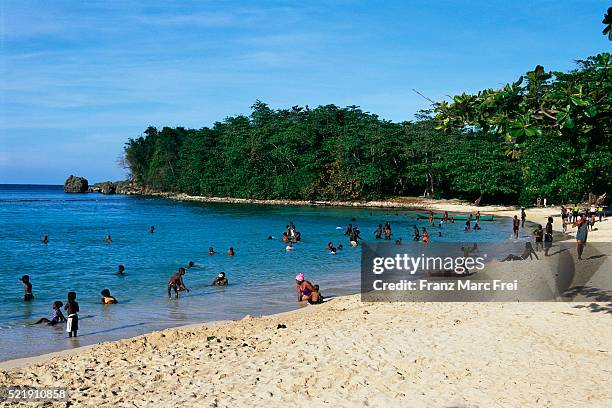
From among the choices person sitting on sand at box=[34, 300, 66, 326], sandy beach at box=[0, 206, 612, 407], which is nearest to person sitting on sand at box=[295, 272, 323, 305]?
sandy beach at box=[0, 206, 612, 407]

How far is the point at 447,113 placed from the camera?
271 inches

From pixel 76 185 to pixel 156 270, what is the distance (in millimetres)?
140462

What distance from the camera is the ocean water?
1478cm

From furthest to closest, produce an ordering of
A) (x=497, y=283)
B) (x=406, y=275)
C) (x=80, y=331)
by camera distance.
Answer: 1. (x=406, y=275)
2. (x=497, y=283)
3. (x=80, y=331)

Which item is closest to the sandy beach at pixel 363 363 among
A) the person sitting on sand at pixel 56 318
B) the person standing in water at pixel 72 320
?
the person standing in water at pixel 72 320

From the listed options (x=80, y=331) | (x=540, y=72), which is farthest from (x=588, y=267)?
(x=80, y=331)

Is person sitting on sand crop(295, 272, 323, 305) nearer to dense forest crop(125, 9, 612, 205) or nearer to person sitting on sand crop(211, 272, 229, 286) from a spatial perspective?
person sitting on sand crop(211, 272, 229, 286)

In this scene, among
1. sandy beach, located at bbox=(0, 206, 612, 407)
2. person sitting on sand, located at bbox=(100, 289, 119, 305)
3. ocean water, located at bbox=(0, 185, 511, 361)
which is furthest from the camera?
person sitting on sand, located at bbox=(100, 289, 119, 305)

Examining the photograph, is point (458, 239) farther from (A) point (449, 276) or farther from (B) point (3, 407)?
(B) point (3, 407)

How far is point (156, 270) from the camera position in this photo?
2461 cm

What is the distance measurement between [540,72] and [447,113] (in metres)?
1.24

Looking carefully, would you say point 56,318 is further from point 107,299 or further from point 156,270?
point 156,270

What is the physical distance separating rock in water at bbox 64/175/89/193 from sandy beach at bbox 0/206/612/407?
498ft

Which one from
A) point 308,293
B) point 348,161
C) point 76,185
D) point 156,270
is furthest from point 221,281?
point 76,185
